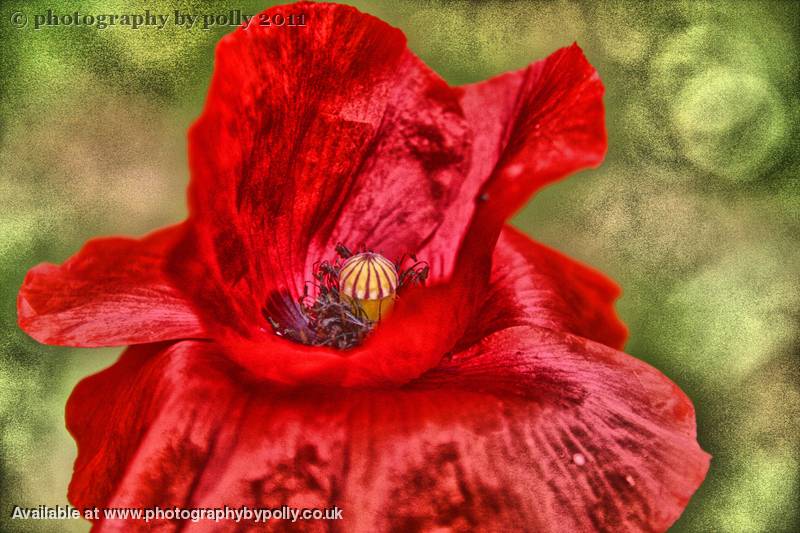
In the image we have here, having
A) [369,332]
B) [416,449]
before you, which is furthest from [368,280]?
[416,449]

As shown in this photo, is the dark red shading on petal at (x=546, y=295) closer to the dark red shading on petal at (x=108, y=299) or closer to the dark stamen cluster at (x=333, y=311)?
the dark stamen cluster at (x=333, y=311)

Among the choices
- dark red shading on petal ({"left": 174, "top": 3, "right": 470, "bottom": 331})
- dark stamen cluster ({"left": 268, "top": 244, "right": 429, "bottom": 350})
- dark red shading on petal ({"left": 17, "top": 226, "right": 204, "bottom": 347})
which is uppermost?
dark red shading on petal ({"left": 174, "top": 3, "right": 470, "bottom": 331})

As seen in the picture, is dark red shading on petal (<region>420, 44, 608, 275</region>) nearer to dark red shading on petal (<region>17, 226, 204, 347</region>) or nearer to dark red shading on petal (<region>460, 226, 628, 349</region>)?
dark red shading on petal (<region>460, 226, 628, 349</region>)

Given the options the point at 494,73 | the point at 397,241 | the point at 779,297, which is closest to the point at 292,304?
the point at 397,241

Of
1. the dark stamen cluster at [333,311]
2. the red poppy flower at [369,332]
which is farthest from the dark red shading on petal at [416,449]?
the dark stamen cluster at [333,311]

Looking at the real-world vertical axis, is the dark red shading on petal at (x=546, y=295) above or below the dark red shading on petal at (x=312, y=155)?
below

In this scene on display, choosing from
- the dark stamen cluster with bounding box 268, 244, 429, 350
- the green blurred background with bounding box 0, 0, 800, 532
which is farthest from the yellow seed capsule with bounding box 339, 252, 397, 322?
the green blurred background with bounding box 0, 0, 800, 532

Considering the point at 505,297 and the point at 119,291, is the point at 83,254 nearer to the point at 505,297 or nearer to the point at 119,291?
the point at 119,291
